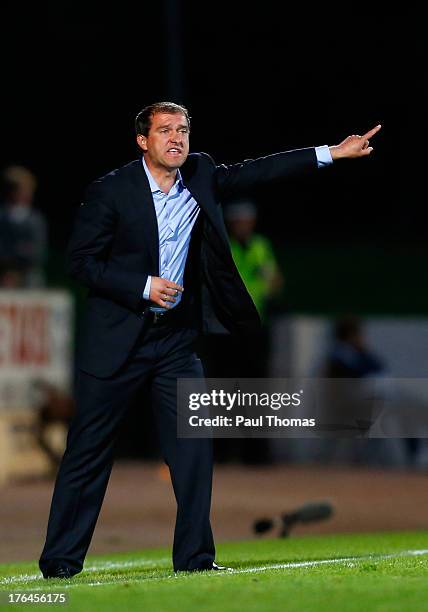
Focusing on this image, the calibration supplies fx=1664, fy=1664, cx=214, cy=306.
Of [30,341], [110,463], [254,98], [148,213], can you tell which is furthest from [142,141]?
[254,98]

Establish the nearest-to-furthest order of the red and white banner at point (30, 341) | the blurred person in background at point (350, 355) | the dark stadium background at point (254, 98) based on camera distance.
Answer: the red and white banner at point (30, 341)
the blurred person in background at point (350, 355)
the dark stadium background at point (254, 98)

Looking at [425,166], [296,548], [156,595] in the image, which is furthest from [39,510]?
[425,166]

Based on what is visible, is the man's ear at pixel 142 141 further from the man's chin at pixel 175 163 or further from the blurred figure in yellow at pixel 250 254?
the blurred figure in yellow at pixel 250 254

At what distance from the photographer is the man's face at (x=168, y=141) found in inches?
290

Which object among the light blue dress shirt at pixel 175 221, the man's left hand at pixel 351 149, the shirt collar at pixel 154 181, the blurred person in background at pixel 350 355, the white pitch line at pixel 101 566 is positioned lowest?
the white pitch line at pixel 101 566

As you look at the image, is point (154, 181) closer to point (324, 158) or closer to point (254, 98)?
point (324, 158)

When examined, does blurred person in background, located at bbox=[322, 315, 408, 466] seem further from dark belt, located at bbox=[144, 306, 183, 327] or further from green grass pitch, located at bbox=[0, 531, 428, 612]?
dark belt, located at bbox=[144, 306, 183, 327]

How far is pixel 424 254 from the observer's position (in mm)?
26391

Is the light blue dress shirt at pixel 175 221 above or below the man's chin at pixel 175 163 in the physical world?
below

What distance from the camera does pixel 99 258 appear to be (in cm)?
738

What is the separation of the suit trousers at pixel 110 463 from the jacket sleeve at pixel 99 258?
26 centimetres

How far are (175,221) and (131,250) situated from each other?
24cm

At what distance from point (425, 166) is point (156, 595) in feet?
77.1

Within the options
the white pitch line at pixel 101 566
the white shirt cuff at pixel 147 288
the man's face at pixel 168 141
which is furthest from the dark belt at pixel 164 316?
the white pitch line at pixel 101 566
